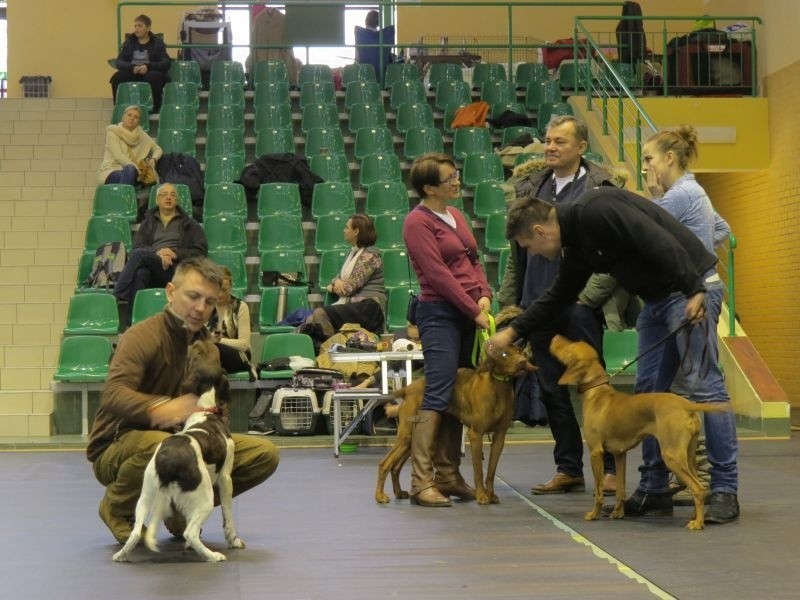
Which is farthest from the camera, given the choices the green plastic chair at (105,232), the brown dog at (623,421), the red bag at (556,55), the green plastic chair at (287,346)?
the red bag at (556,55)

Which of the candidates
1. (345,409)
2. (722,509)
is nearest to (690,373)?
(722,509)

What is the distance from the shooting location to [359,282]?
9391mm

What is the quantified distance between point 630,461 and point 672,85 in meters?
7.94

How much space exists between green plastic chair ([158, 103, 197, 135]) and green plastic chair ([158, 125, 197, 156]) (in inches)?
8.8

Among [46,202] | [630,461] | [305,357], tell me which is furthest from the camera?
[46,202]

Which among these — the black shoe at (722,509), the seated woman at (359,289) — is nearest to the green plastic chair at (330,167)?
the seated woman at (359,289)

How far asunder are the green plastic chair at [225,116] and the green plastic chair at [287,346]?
424 centimetres

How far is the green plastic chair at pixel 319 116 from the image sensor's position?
13109 millimetres

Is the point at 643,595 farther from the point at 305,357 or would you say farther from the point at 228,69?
the point at 228,69

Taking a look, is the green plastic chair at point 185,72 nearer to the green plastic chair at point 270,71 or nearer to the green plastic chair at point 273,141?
the green plastic chair at point 270,71

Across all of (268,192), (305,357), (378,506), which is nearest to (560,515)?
(378,506)

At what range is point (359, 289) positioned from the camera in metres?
9.44

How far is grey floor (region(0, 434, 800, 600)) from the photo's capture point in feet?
12.0

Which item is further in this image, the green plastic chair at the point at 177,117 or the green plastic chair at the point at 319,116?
the green plastic chair at the point at 319,116
